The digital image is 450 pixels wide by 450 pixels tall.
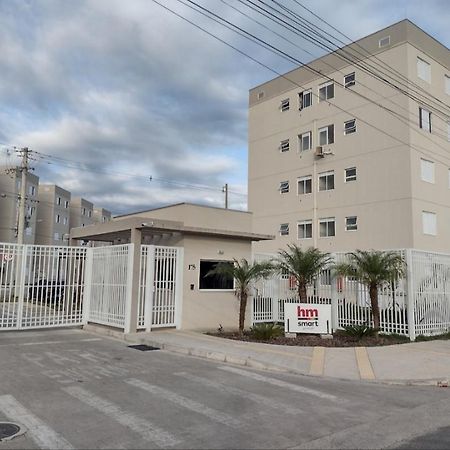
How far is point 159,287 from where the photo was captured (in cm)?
1503

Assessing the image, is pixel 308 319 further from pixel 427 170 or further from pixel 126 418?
pixel 427 170

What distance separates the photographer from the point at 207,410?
21.5 ft

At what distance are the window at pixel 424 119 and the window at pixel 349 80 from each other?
4394 mm

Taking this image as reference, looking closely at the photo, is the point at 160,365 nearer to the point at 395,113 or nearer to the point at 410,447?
the point at 410,447

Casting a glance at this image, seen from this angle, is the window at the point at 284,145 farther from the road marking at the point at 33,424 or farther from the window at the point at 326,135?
the road marking at the point at 33,424

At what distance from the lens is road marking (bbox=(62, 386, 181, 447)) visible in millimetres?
5340

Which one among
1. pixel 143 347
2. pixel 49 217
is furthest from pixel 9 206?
pixel 143 347

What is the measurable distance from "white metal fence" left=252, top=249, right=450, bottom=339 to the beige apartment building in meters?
9.54

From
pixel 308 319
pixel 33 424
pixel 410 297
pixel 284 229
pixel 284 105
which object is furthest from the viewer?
pixel 284 105

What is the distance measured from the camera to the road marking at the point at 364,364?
9352mm

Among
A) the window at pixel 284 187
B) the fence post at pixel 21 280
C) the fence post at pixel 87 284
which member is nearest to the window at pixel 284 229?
the window at pixel 284 187

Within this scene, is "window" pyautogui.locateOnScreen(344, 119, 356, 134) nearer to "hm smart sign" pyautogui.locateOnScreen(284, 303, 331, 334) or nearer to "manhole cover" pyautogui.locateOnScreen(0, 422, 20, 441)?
"hm smart sign" pyautogui.locateOnScreen(284, 303, 331, 334)

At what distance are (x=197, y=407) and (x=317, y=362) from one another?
464cm

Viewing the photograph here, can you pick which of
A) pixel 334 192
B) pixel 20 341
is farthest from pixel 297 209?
A: pixel 20 341
